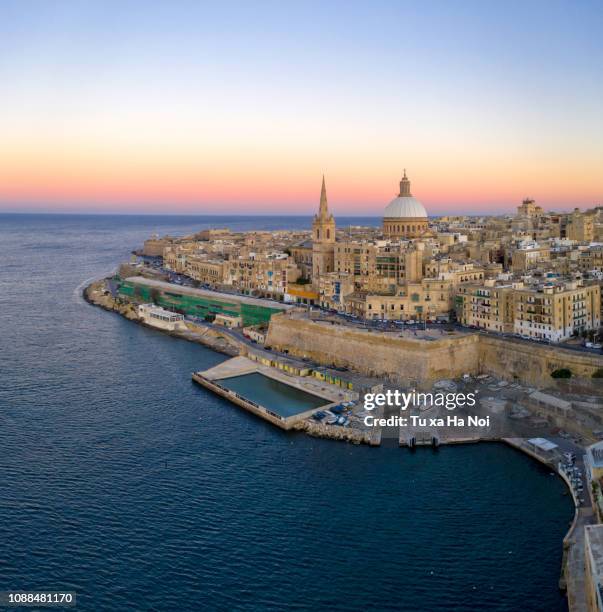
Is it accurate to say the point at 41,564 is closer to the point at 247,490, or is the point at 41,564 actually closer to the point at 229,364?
the point at 247,490

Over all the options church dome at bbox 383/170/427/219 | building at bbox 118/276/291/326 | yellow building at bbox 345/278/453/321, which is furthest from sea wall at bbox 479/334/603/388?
church dome at bbox 383/170/427/219

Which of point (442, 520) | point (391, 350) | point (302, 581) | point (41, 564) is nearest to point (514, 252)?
point (391, 350)

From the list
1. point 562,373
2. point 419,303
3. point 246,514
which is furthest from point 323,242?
point 246,514

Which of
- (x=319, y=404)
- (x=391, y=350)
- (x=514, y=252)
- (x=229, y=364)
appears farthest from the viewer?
(x=514, y=252)

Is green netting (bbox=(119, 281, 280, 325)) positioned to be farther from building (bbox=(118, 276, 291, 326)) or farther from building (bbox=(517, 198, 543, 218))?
building (bbox=(517, 198, 543, 218))

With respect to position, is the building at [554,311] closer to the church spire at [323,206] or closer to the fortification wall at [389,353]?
the fortification wall at [389,353]

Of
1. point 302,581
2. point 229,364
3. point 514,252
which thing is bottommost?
point 302,581
